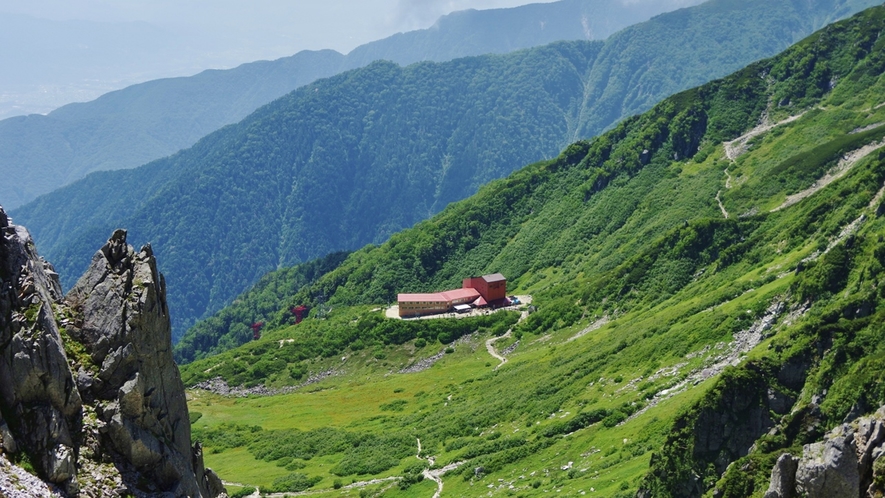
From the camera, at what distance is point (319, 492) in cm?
9562

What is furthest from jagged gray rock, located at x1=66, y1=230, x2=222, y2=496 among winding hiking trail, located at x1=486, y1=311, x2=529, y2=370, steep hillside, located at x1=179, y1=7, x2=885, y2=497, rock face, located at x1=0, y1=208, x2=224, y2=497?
winding hiking trail, located at x1=486, y1=311, x2=529, y2=370

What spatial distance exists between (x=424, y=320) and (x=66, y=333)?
157342 mm

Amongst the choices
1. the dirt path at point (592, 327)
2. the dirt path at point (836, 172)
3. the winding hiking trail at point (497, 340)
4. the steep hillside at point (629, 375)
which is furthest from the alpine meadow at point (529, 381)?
the winding hiking trail at point (497, 340)

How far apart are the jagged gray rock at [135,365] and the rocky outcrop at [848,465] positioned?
24.6 meters

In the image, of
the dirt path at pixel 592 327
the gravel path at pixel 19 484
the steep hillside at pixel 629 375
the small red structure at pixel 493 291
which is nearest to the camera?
the gravel path at pixel 19 484

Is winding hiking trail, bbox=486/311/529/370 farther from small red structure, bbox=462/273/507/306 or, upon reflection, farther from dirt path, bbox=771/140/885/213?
dirt path, bbox=771/140/885/213

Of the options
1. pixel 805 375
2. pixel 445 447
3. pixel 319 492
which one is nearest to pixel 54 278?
pixel 805 375

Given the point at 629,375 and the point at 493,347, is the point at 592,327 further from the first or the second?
the point at 629,375

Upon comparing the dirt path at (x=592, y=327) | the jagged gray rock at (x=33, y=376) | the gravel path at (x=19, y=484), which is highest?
the jagged gray rock at (x=33, y=376)

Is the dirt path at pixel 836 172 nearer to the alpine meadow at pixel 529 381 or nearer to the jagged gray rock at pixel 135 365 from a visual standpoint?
the alpine meadow at pixel 529 381

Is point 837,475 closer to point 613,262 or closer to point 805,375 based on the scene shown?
point 805,375

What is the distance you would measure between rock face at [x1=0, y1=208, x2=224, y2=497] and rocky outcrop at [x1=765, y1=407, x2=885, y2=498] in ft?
80.4

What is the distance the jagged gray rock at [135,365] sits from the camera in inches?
1321

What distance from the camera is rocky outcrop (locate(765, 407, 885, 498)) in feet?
87.0
